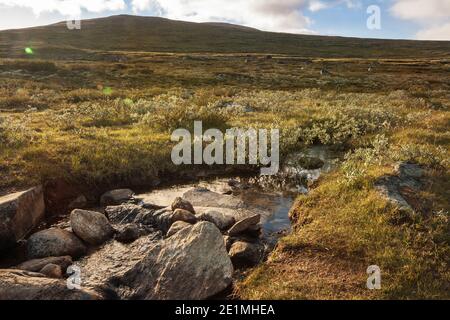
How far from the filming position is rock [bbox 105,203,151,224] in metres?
13.3

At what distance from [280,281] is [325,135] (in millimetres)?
13864

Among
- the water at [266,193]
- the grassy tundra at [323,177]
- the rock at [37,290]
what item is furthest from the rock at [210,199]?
the rock at [37,290]

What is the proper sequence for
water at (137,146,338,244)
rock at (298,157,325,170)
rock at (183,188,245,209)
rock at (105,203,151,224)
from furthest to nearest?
rock at (298,157,325,170) → rock at (183,188,245,209) → water at (137,146,338,244) → rock at (105,203,151,224)

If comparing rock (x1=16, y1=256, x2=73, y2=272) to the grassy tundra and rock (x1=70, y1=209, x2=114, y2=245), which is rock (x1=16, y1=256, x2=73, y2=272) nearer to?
rock (x1=70, y1=209, x2=114, y2=245)

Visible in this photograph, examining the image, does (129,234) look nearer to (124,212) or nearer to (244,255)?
(124,212)

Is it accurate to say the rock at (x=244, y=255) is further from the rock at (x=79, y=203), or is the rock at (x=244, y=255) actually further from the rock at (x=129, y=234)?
the rock at (x=79, y=203)

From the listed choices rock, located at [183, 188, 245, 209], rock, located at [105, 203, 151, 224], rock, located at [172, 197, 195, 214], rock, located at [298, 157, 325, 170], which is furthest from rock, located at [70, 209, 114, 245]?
rock, located at [298, 157, 325, 170]

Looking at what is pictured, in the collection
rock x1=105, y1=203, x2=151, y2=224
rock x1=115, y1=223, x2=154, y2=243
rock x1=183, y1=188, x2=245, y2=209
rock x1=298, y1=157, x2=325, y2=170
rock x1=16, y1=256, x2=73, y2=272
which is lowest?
rock x1=16, y1=256, x2=73, y2=272

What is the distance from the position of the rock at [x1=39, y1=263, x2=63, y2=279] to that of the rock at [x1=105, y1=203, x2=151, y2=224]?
3.35 meters

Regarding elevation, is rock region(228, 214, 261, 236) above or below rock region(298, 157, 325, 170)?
below

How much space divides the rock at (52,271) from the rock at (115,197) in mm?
4897

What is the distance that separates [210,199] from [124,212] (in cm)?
295

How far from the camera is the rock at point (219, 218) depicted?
41.4 feet
